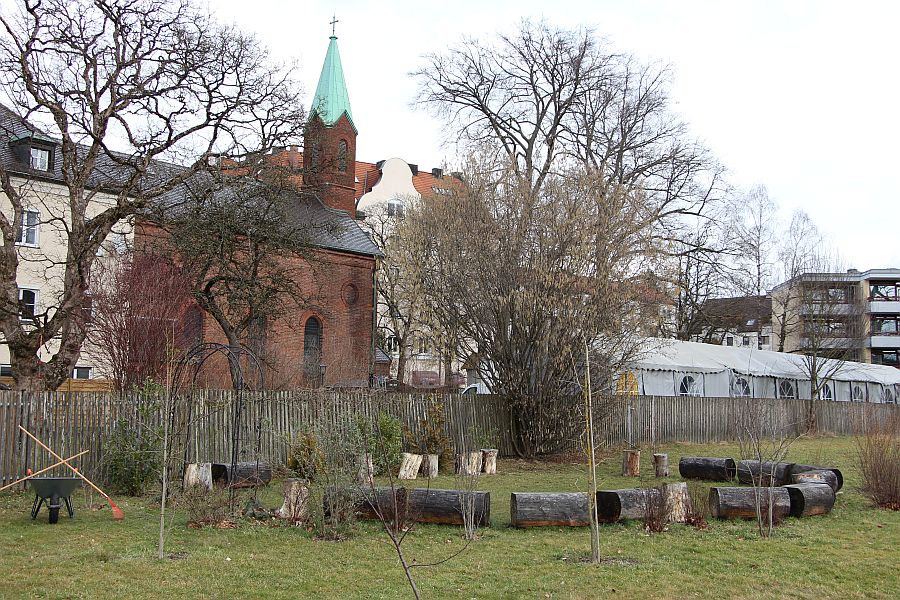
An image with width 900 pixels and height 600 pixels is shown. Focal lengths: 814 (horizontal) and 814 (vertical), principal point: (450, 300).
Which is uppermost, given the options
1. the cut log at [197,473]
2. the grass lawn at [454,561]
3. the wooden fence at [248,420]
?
the wooden fence at [248,420]

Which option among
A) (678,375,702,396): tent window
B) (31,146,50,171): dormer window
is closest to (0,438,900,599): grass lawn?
(678,375,702,396): tent window

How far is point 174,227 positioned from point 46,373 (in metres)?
8.57

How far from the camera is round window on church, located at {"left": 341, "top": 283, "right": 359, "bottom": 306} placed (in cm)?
4050

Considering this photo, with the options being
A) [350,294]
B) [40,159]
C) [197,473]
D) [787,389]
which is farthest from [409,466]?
[40,159]

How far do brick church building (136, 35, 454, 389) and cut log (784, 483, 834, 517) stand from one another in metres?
20.0

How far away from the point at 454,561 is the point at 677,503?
Answer: 3391mm

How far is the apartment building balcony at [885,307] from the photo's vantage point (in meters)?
68.9

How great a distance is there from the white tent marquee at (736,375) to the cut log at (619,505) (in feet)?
41.8

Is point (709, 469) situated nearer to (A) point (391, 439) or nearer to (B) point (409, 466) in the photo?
(B) point (409, 466)

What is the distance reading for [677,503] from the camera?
1007 centimetres

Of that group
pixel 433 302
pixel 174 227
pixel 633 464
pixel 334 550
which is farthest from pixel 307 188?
pixel 334 550

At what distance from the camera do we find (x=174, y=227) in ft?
79.0

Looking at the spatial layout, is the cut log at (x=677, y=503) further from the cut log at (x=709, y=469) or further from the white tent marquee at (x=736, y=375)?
the white tent marquee at (x=736, y=375)

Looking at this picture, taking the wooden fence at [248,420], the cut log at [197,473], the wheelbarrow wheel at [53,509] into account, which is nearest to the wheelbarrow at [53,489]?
the wheelbarrow wheel at [53,509]
